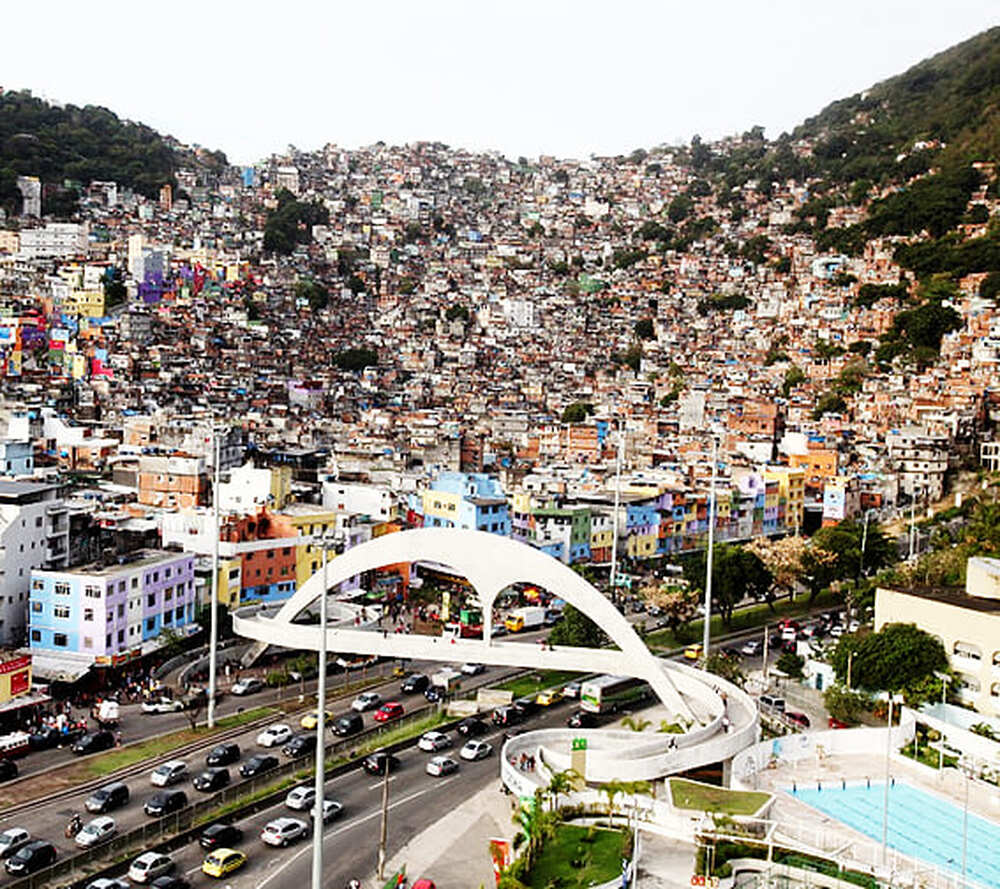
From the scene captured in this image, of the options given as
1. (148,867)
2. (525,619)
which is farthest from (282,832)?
(525,619)

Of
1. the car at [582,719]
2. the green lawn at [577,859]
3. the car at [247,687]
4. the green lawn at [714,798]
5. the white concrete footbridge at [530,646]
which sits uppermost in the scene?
the white concrete footbridge at [530,646]

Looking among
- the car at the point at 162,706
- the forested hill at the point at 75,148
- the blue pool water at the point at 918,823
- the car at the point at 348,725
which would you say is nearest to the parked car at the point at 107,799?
the car at the point at 348,725

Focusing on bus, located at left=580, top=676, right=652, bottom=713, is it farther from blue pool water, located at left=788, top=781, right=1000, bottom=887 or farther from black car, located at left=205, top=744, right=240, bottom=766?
black car, located at left=205, top=744, right=240, bottom=766

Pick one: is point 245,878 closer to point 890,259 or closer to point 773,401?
point 773,401

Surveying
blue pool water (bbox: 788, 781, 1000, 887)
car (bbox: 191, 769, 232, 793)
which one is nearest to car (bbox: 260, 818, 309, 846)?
car (bbox: 191, 769, 232, 793)

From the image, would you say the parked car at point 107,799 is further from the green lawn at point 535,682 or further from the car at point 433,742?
the green lawn at point 535,682

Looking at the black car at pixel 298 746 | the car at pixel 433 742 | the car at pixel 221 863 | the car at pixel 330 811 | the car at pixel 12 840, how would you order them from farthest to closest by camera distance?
the car at pixel 433 742
the black car at pixel 298 746
the car at pixel 330 811
the car at pixel 12 840
the car at pixel 221 863

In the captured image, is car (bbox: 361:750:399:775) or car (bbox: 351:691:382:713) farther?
car (bbox: 351:691:382:713)
